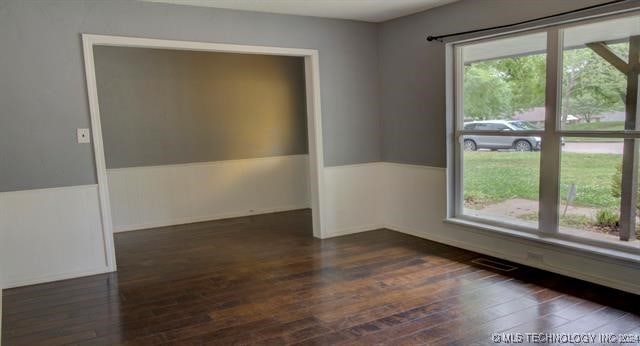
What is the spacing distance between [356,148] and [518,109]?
1832 millimetres

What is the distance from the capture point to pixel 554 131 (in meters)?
3.62

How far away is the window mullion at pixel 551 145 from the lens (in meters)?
3.56

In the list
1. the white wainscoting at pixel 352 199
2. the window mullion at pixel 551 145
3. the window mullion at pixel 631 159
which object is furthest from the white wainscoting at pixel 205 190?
the window mullion at pixel 631 159

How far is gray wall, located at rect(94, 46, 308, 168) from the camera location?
5.59 meters

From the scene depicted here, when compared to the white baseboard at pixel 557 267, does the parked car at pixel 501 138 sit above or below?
above

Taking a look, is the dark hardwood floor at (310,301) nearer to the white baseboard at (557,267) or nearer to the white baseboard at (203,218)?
the white baseboard at (557,267)

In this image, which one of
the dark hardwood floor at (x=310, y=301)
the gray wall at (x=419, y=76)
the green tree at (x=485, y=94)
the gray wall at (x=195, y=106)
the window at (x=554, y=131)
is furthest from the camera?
the gray wall at (x=195, y=106)

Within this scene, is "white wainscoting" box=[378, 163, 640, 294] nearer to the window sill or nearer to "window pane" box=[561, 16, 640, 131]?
the window sill

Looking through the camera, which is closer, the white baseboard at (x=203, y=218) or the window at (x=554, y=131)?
the window at (x=554, y=131)

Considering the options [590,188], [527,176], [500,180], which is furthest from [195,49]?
[590,188]

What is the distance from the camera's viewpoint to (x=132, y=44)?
13.0ft

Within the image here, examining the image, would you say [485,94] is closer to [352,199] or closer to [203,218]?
[352,199]

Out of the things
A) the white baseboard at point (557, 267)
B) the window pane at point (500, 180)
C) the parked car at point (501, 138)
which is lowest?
the white baseboard at point (557, 267)

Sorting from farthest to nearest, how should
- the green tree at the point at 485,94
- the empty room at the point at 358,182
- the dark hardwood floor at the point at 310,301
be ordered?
the green tree at the point at 485,94 < the empty room at the point at 358,182 < the dark hardwood floor at the point at 310,301
